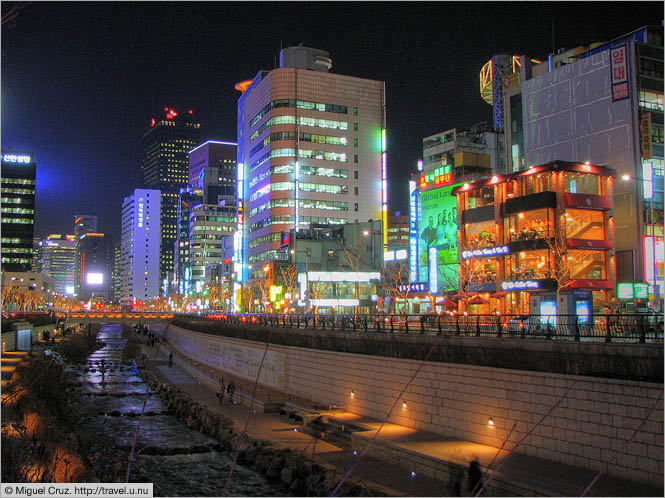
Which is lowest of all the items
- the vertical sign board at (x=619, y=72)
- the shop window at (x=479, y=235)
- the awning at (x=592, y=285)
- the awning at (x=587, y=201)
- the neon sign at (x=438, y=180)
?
the awning at (x=592, y=285)

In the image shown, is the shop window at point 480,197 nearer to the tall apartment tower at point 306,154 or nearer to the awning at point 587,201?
the awning at point 587,201

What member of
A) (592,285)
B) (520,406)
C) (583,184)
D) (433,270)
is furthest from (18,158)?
(520,406)

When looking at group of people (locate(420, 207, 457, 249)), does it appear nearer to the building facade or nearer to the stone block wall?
the building facade

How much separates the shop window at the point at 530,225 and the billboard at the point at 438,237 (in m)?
16.1

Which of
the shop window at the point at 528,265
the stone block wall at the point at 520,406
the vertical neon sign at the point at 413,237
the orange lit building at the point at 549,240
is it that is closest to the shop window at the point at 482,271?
the orange lit building at the point at 549,240

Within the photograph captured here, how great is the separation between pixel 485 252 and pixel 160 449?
39900mm

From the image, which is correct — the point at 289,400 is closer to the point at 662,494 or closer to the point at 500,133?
the point at 662,494

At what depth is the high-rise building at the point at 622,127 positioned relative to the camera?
2253 inches

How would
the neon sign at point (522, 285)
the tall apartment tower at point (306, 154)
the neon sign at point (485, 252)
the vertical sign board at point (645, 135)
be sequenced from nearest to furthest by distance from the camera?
the neon sign at point (522, 285)
the neon sign at point (485, 252)
the vertical sign board at point (645, 135)
the tall apartment tower at point (306, 154)

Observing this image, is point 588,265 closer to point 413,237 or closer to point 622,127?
point 622,127

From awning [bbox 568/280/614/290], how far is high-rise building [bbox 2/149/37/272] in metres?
167

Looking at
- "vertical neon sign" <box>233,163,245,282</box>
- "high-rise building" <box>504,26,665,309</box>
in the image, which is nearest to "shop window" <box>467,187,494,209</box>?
"high-rise building" <box>504,26,665,309</box>

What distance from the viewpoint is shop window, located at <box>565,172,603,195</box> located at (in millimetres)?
54816

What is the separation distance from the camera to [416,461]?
2120 cm
